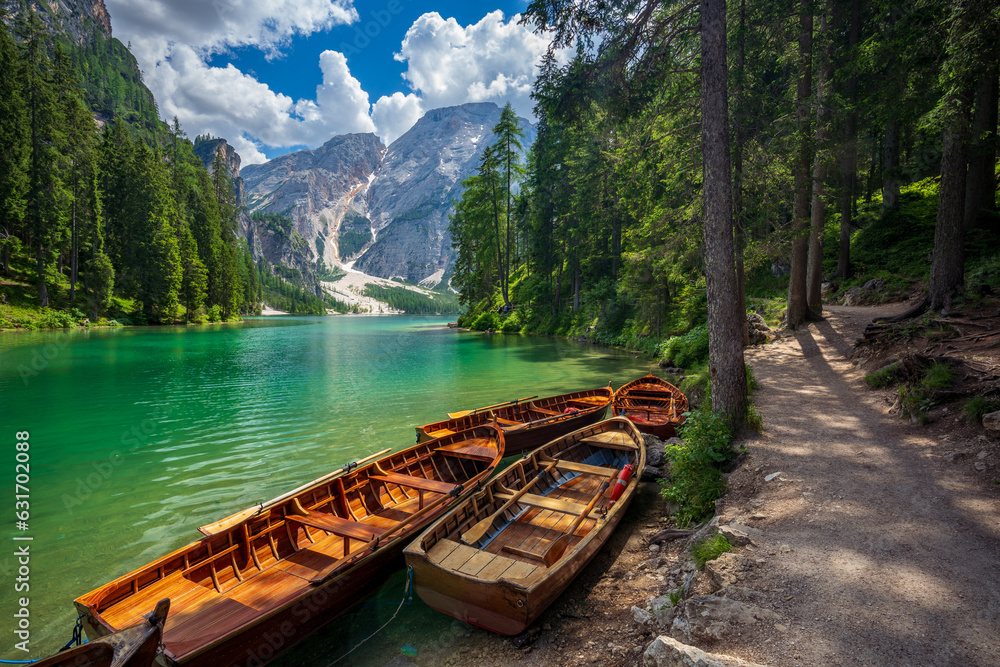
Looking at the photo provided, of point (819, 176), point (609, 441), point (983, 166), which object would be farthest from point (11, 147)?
point (983, 166)

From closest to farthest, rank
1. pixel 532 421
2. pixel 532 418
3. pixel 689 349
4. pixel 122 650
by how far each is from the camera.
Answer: pixel 122 650 → pixel 532 421 → pixel 532 418 → pixel 689 349

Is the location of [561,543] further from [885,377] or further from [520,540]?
[885,377]

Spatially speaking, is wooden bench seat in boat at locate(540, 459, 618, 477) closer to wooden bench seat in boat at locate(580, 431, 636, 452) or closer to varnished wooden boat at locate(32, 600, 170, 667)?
wooden bench seat in boat at locate(580, 431, 636, 452)

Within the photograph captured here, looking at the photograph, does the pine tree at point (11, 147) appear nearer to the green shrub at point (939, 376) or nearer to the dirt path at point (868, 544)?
the dirt path at point (868, 544)

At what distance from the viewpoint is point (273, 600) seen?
A: 486 centimetres

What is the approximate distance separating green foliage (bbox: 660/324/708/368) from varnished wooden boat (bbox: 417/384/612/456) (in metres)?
6.15

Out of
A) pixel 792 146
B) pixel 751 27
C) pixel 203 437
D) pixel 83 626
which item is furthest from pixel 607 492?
pixel 751 27

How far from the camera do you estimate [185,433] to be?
1298cm

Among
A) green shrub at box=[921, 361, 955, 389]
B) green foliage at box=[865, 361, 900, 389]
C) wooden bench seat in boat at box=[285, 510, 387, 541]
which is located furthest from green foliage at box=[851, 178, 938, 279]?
wooden bench seat in boat at box=[285, 510, 387, 541]

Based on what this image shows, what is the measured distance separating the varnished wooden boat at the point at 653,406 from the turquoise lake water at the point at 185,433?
191 inches

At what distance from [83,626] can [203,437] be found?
976 centimetres

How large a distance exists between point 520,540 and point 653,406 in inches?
346

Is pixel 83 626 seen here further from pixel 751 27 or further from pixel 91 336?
pixel 91 336

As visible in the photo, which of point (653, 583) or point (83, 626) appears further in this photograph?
point (653, 583)
